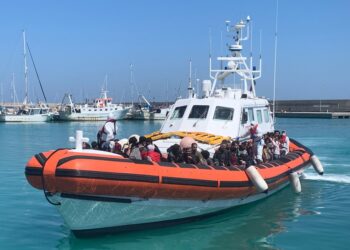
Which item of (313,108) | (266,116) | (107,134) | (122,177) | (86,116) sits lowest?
(86,116)

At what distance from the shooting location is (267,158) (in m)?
12.8

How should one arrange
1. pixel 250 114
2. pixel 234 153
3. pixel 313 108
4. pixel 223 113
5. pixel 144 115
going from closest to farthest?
pixel 234 153
pixel 223 113
pixel 250 114
pixel 144 115
pixel 313 108

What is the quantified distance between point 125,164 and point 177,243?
1890 mm

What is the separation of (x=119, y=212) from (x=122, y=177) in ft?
3.06

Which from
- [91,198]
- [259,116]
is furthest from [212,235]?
[259,116]

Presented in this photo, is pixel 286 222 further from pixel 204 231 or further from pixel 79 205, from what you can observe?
pixel 79 205

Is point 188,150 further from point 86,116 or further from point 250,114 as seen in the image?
point 86,116

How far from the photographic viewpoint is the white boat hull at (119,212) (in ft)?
26.9

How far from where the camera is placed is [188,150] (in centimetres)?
984

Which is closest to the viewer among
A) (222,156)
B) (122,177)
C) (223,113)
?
(122,177)

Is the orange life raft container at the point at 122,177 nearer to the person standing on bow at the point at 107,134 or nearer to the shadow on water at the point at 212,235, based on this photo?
the shadow on water at the point at 212,235

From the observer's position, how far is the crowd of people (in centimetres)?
940

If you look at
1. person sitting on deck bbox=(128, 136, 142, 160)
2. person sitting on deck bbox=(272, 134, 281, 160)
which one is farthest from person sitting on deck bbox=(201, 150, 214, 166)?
person sitting on deck bbox=(272, 134, 281, 160)

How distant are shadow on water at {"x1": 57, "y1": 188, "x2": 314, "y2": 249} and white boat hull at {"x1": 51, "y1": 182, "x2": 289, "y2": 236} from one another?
7.0 inches
